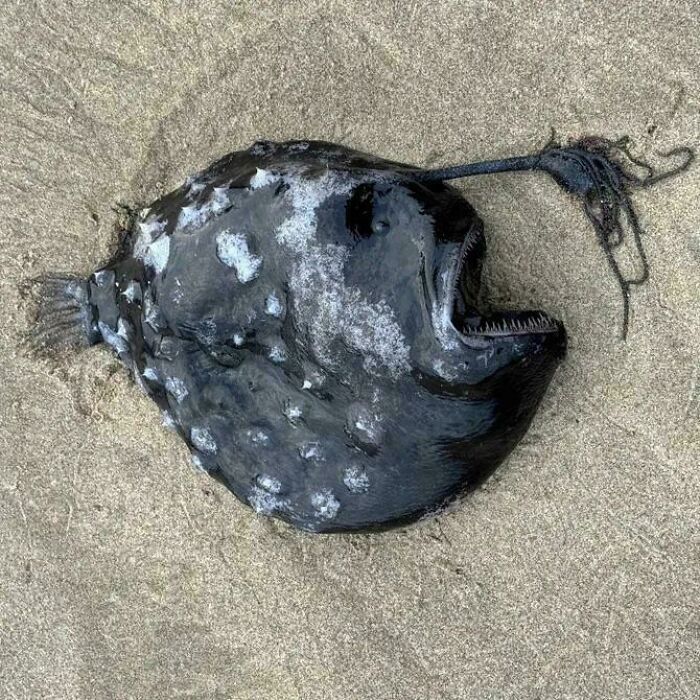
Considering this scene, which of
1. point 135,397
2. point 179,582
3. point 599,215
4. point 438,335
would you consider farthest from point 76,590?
point 599,215

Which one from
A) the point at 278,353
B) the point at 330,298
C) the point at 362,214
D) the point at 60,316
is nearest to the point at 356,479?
the point at 278,353

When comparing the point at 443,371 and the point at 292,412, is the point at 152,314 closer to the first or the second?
the point at 292,412

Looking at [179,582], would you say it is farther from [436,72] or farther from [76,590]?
[436,72]

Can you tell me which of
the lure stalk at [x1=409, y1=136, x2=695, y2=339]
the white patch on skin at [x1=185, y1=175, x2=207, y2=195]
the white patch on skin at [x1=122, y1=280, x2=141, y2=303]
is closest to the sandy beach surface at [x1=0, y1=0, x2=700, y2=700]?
the lure stalk at [x1=409, y1=136, x2=695, y2=339]

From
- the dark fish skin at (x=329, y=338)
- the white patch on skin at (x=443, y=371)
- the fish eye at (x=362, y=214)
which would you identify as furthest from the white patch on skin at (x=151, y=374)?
the white patch on skin at (x=443, y=371)

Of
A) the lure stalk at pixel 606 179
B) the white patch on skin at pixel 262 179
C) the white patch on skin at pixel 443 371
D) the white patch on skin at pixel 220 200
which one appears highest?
the lure stalk at pixel 606 179

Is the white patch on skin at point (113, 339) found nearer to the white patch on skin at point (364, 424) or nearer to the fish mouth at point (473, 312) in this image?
the white patch on skin at point (364, 424)

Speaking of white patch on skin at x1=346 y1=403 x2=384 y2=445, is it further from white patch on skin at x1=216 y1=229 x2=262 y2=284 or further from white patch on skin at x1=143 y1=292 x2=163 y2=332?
white patch on skin at x1=143 y1=292 x2=163 y2=332
